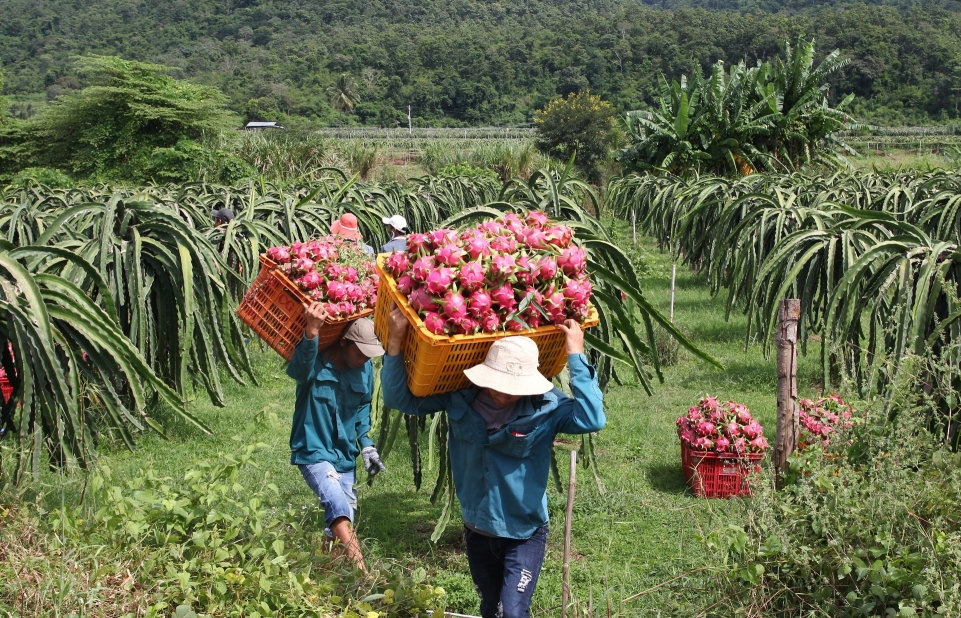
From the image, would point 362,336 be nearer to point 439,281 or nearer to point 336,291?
point 336,291

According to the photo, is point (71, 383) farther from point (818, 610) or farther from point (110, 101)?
point (110, 101)

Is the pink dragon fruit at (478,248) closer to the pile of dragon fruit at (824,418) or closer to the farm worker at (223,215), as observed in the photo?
the pile of dragon fruit at (824,418)

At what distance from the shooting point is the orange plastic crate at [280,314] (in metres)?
4.02

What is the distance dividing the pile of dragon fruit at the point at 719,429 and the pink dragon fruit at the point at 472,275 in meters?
3.08

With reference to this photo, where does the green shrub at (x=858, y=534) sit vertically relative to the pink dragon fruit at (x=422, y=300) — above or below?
below

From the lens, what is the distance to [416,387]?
304cm

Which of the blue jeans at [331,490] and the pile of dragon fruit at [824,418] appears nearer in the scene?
the pile of dragon fruit at [824,418]

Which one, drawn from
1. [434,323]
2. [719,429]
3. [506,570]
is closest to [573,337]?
[434,323]

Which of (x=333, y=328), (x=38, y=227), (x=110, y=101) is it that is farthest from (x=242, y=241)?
(x=110, y=101)

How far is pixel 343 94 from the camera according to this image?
74688mm

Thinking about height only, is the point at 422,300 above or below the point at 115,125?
above

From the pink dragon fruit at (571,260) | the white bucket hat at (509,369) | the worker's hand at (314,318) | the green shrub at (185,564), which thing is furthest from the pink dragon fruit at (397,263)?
the green shrub at (185,564)

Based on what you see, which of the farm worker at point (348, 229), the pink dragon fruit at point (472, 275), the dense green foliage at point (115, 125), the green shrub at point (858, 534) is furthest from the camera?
the dense green foliage at point (115, 125)

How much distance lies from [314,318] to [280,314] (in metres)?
0.35
